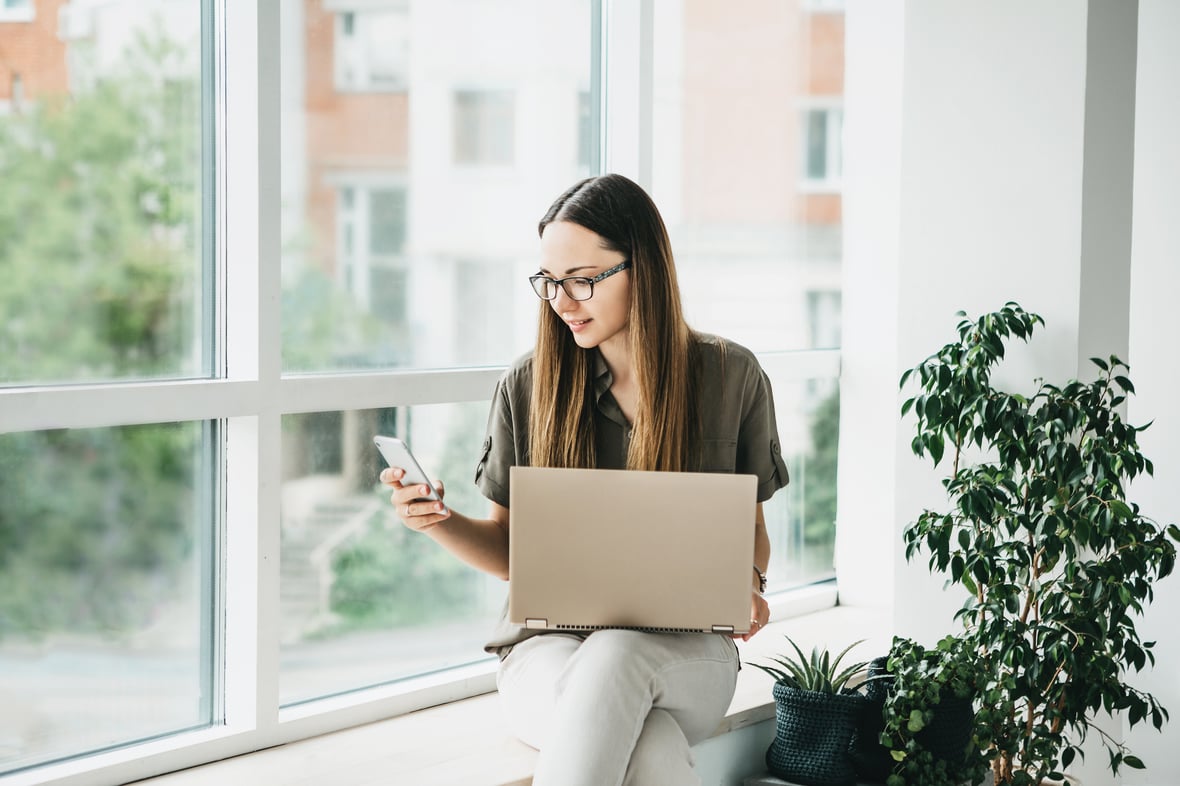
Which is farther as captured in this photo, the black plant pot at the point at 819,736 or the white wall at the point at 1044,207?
the white wall at the point at 1044,207

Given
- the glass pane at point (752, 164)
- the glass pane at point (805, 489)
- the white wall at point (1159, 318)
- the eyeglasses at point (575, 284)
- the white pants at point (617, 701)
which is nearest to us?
the white pants at point (617, 701)

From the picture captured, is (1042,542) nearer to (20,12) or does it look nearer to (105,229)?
(105,229)

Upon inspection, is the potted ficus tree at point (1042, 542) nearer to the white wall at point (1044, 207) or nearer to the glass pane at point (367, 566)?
the white wall at point (1044, 207)

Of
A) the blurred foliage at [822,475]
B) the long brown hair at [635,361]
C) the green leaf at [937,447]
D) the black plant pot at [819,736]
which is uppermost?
the long brown hair at [635,361]

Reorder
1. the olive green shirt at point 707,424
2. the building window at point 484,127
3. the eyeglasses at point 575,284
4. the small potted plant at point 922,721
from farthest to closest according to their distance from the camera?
the building window at point 484,127 → the small potted plant at point 922,721 → the olive green shirt at point 707,424 → the eyeglasses at point 575,284

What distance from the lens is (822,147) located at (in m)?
3.55

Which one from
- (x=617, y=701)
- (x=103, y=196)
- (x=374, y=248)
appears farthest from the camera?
Answer: (x=374, y=248)

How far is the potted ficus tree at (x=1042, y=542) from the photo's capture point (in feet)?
7.55

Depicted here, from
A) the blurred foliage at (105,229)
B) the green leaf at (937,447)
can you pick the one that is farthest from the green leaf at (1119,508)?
the blurred foliage at (105,229)

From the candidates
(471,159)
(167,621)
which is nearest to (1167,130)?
(471,159)

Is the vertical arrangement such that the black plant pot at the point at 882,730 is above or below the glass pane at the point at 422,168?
below

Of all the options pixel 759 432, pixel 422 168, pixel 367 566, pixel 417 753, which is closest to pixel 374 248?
pixel 422 168

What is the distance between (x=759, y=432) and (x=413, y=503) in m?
0.68

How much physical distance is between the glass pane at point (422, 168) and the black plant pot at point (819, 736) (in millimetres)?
1040
